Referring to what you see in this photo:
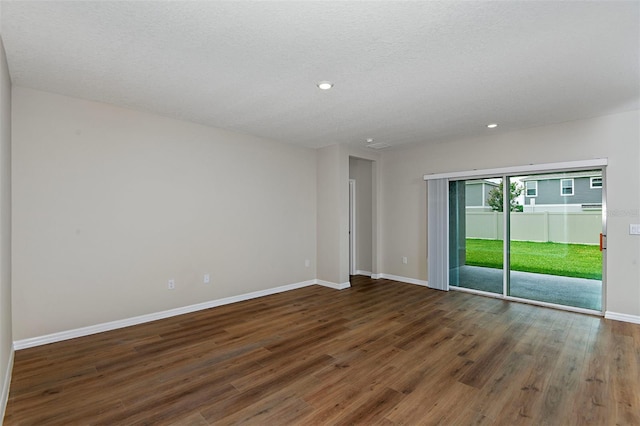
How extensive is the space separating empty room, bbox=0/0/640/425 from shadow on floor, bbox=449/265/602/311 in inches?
1.2

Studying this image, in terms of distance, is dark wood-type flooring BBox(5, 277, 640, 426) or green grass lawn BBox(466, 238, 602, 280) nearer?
dark wood-type flooring BBox(5, 277, 640, 426)

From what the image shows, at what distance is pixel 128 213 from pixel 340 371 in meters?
3.07

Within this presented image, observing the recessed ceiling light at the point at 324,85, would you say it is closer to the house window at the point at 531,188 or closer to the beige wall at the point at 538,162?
the beige wall at the point at 538,162

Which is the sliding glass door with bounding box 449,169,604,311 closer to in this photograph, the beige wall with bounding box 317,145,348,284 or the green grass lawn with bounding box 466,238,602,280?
the green grass lawn with bounding box 466,238,602,280

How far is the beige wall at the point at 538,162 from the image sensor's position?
3.81 metres

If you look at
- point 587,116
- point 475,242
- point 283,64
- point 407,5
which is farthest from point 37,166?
point 587,116

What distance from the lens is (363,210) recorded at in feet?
21.8

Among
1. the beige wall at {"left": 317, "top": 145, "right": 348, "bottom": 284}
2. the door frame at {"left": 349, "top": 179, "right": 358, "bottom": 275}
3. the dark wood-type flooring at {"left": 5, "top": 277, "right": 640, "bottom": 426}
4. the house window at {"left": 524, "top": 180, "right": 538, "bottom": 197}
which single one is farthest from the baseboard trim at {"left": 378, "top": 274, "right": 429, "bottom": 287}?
the house window at {"left": 524, "top": 180, "right": 538, "bottom": 197}

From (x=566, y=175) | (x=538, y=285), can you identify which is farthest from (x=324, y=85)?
(x=538, y=285)

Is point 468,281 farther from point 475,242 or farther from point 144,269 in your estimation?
point 144,269

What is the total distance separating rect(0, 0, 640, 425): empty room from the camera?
2078mm

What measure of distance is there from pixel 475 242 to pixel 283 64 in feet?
14.4

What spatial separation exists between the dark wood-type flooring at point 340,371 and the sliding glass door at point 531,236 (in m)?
0.63

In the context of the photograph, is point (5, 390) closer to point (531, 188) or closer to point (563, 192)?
point (531, 188)
